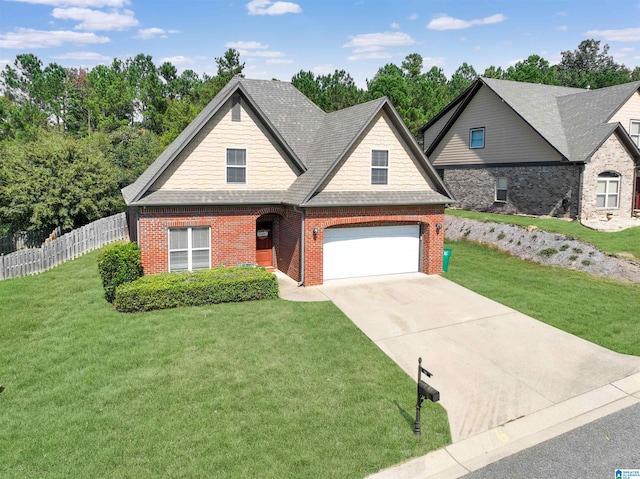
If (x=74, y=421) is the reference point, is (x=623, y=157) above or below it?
above

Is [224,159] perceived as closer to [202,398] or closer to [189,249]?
[189,249]

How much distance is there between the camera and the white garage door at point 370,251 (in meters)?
17.2

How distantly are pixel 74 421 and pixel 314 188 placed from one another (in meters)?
10.6

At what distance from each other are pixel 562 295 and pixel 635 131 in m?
18.3

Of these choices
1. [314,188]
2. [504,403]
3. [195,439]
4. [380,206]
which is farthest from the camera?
[380,206]

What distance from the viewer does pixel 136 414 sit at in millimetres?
7809

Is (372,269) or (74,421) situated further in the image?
(372,269)

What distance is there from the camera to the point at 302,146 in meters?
19.6

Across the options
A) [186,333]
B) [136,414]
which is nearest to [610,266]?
[186,333]

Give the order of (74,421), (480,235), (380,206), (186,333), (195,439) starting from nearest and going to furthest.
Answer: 1. (195,439)
2. (74,421)
3. (186,333)
4. (380,206)
5. (480,235)

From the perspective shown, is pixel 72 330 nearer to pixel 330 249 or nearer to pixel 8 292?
pixel 8 292

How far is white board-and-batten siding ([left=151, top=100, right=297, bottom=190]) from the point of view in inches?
634
